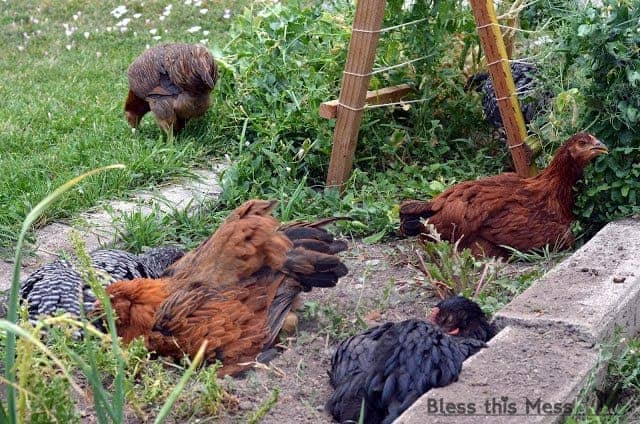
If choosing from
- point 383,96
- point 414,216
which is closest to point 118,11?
point 383,96

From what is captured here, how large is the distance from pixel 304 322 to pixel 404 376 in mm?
1200

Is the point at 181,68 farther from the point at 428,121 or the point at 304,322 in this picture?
the point at 304,322

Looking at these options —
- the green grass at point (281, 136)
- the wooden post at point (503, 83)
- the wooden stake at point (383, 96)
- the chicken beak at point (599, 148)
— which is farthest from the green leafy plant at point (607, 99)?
the wooden stake at point (383, 96)

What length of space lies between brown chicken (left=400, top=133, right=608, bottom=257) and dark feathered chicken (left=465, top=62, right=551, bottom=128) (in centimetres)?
75

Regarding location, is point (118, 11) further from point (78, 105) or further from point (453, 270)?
point (453, 270)

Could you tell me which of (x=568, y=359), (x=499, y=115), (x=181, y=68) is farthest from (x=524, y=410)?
(x=181, y=68)

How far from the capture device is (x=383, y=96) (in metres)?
6.41

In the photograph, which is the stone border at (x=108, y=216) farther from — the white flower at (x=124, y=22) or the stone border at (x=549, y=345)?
the white flower at (x=124, y=22)

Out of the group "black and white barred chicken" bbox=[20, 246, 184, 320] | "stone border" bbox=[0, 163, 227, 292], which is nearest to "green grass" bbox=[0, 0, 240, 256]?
"stone border" bbox=[0, 163, 227, 292]

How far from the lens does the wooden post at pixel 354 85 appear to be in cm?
577

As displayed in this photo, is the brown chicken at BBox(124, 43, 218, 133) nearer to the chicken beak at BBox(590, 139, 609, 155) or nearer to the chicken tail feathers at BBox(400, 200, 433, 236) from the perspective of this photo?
the chicken tail feathers at BBox(400, 200, 433, 236)

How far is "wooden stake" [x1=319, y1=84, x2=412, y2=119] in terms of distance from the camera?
6.08 m

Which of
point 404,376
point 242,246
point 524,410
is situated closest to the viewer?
point 524,410

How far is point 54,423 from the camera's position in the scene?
2.79 metres
